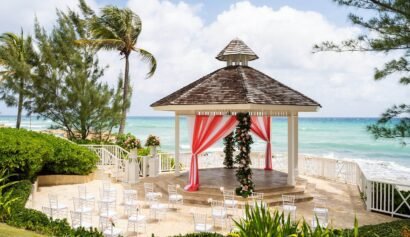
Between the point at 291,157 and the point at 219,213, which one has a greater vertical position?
the point at 291,157

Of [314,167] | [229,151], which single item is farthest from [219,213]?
[314,167]

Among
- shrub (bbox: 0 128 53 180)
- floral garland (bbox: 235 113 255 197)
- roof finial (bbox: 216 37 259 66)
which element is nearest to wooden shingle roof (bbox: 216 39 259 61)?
roof finial (bbox: 216 37 259 66)

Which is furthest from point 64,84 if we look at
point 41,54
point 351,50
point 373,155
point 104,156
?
point 373,155

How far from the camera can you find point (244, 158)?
11352mm

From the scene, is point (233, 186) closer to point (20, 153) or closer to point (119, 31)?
point (20, 153)

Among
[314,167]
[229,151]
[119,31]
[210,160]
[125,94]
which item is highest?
[119,31]

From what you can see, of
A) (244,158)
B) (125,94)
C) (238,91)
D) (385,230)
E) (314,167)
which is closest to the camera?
(385,230)

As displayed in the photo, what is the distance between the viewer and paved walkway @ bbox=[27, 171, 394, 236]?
8969mm

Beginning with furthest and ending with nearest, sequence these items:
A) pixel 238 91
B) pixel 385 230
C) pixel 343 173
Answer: pixel 343 173 < pixel 238 91 < pixel 385 230

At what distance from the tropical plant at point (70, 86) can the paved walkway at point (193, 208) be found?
7892 millimetres

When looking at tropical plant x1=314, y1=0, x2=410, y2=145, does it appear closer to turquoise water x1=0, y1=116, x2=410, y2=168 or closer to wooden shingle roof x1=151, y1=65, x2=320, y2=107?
wooden shingle roof x1=151, y1=65, x2=320, y2=107

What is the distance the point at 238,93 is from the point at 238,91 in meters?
0.17

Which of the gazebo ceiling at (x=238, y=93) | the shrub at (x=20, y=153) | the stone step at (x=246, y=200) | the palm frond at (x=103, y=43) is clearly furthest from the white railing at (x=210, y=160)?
the palm frond at (x=103, y=43)

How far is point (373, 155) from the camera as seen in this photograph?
1732 inches
